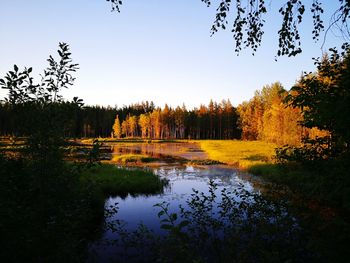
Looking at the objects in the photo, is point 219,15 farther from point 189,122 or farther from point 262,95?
point 189,122

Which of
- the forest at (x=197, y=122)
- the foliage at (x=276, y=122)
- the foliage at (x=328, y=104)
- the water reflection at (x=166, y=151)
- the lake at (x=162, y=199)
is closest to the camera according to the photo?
the foliage at (x=328, y=104)

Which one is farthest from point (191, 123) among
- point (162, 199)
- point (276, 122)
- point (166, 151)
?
point (162, 199)

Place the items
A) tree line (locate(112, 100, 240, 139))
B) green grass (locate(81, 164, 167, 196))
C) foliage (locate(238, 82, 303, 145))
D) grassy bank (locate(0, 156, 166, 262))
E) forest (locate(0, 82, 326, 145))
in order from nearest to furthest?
grassy bank (locate(0, 156, 166, 262))
green grass (locate(81, 164, 167, 196))
foliage (locate(238, 82, 303, 145))
forest (locate(0, 82, 326, 145))
tree line (locate(112, 100, 240, 139))

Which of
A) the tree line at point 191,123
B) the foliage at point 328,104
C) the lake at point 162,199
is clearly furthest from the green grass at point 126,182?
the tree line at point 191,123

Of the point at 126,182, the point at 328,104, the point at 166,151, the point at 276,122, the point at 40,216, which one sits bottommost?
the point at 126,182

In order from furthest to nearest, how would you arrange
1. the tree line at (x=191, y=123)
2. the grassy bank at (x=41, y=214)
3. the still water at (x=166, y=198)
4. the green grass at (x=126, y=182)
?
the tree line at (x=191, y=123)
the green grass at (x=126, y=182)
the still water at (x=166, y=198)
the grassy bank at (x=41, y=214)

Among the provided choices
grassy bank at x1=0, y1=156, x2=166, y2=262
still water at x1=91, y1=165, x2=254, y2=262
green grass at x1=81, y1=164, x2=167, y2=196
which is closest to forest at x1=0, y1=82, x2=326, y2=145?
still water at x1=91, y1=165, x2=254, y2=262

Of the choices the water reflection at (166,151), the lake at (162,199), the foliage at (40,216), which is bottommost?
the lake at (162,199)

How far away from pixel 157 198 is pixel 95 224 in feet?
22.1

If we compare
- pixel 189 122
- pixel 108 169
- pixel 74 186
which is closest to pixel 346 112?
pixel 74 186

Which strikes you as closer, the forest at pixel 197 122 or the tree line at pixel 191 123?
the forest at pixel 197 122

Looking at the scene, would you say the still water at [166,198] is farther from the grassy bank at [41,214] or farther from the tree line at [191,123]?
the tree line at [191,123]

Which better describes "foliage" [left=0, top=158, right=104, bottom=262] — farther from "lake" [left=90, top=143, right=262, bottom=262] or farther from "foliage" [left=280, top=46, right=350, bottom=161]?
"foliage" [left=280, top=46, right=350, bottom=161]

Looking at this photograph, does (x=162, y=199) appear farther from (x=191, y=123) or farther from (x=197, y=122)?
(x=191, y=123)
